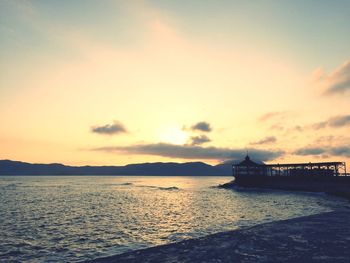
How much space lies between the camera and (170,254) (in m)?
15.5

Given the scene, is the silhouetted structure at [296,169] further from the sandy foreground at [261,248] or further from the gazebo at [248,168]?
the sandy foreground at [261,248]

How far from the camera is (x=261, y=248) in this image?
632 inches

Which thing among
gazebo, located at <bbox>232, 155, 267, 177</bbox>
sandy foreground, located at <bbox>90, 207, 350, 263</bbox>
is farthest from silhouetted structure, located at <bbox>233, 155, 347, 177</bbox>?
sandy foreground, located at <bbox>90, 207, 350, 263</bbox>

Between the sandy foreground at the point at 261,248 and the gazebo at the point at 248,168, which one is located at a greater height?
the gazebo at the point at 248,168

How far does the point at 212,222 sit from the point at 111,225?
34.3 ft

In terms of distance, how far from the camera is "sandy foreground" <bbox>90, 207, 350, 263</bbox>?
14.1m

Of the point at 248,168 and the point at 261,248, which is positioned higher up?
the point at 248,168

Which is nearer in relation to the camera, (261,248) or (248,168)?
(261,248)

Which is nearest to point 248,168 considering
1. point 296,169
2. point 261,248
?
point 296,169

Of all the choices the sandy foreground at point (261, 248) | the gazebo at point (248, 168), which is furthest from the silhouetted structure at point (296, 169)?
the sandy foreground at point (261, 248)

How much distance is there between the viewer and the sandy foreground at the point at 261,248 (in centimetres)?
1410

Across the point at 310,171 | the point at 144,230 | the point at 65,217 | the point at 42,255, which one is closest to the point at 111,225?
the point at 144,230

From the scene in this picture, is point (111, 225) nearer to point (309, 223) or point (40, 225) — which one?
point (40, 225)

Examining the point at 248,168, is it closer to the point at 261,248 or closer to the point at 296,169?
the point at 296,169
